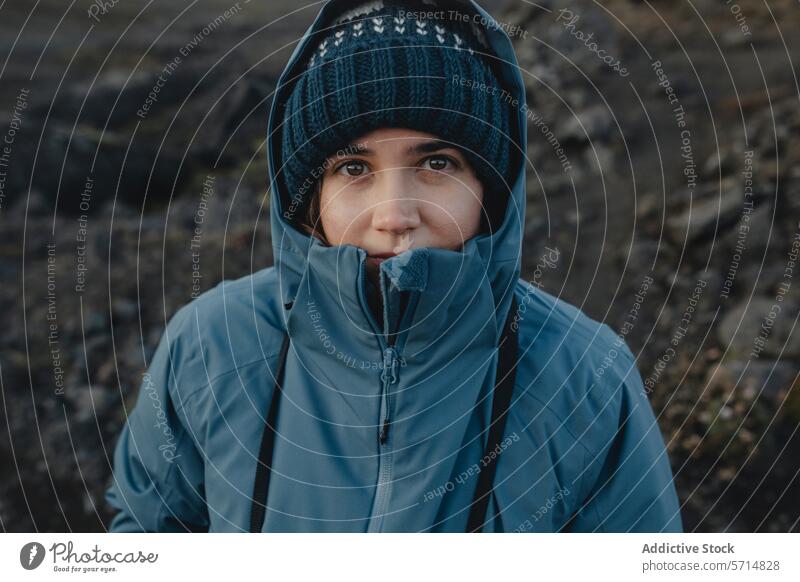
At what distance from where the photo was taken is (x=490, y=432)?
126cm

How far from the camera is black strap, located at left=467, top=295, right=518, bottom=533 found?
1.26 metres

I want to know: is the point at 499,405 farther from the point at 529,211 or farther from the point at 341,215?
the point at 529,211

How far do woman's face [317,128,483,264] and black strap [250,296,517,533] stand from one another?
0.25m

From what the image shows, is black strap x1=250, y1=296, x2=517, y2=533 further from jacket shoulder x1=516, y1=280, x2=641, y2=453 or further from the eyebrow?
the eyebrow

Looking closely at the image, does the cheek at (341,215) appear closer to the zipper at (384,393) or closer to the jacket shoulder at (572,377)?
the zipper at (384,393)

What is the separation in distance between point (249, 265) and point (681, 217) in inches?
58.1

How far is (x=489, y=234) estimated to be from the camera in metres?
1.20

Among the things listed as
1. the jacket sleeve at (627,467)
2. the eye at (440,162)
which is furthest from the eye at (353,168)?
the jacket sleeve at (627,467)

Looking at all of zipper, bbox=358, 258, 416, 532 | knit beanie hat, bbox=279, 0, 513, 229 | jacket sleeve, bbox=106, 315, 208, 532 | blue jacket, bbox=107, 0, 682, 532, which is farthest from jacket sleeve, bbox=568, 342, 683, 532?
jacket sleeve, bbox=106, 315, 208, 532

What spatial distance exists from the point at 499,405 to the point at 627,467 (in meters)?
0.26

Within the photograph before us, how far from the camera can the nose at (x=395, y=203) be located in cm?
111
